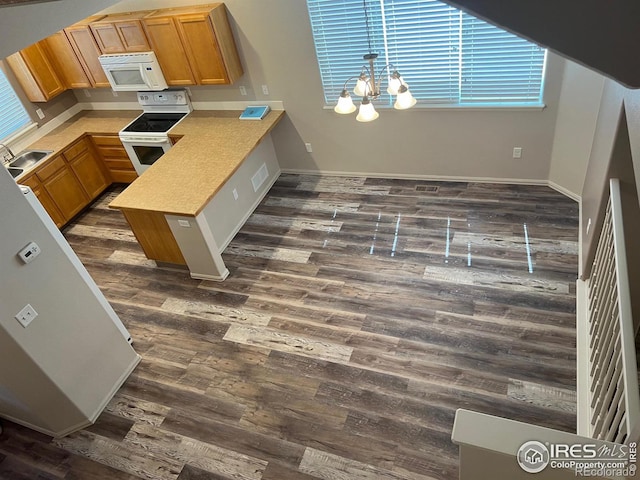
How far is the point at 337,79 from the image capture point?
5055mm

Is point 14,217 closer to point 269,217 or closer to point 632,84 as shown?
point 269,217

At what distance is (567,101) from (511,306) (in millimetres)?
1970

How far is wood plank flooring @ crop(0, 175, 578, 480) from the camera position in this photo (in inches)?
128

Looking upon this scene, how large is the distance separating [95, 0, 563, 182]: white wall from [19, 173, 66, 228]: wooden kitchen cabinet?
6.81 ft

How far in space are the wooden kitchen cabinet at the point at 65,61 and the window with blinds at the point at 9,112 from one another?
0.59m

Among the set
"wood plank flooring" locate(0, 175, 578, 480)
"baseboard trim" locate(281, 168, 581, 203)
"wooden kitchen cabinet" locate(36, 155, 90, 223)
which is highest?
"wooden kitchen cabinet" locate(36, 155, 90, 223)

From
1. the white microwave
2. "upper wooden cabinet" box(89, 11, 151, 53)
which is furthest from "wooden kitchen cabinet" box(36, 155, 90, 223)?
"upper wooden cabinet" box(89, 11, 151, 53)

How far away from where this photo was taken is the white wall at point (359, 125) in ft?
15.4

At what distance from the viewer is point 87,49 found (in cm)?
547

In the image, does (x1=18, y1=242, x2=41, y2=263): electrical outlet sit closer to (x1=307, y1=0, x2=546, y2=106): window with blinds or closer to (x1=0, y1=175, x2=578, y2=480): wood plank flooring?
→ (x1=0, y1=175, x2=578, y2=480): wood plank flooring

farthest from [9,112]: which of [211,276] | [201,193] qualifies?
[211,276]

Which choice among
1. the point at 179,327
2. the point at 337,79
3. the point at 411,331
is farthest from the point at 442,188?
the point at 179,327

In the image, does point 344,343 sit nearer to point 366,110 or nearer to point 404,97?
point 366,110

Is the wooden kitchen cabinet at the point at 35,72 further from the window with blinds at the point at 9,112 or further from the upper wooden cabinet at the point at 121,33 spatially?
the upper wooden cabinet at the point at 121,33
